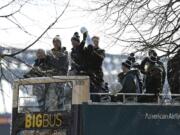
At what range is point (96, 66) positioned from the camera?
11.5 m

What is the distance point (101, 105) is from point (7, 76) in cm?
210

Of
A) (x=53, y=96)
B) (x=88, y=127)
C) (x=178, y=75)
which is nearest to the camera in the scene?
(x=88, y=127)

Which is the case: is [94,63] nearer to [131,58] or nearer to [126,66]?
[126,66]

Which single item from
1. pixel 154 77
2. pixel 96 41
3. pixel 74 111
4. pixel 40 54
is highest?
pixel 96 41

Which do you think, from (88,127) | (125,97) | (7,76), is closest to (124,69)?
(125,97)

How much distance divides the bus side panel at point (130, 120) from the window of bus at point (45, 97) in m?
0.49

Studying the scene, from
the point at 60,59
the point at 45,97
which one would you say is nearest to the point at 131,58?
the point at 60,59

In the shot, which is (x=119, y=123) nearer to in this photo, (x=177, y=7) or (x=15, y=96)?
(x=15, y=96)

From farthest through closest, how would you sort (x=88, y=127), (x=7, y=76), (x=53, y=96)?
(x=53, y=96) → (x=88, y=127) → (x=7, y=76)

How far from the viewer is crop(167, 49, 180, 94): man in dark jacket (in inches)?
475

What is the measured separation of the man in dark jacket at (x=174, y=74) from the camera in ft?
39.6

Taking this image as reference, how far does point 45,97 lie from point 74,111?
0.79 m

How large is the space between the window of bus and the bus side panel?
49 centimetres

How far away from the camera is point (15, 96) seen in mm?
11508
